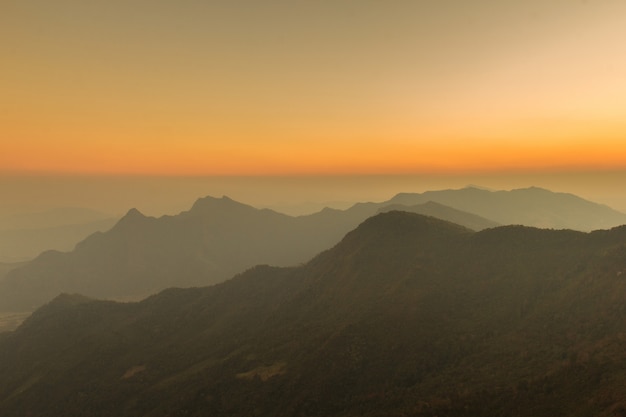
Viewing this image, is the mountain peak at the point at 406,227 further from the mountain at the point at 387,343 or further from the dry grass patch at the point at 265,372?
the dry grass patch at the point at 265,372

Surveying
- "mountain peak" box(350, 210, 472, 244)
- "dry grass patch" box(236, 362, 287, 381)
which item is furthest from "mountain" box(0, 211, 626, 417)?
"mountain peak" box(350, 210, 472, 244)

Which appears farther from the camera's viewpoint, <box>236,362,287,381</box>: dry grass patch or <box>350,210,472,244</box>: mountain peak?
<box>350,210,472,244</box>: mountain peak

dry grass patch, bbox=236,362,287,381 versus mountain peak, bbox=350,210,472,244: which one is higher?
mountain peak, bbox=350,210,472,244

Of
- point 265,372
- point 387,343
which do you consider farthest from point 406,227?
point 265,372

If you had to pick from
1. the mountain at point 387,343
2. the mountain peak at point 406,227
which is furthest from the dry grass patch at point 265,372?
the mountain peak at point 406,227

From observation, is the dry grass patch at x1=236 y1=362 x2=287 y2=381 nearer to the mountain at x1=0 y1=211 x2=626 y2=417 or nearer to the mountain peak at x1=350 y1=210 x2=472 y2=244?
the mountain at x1=0 y1=211 x2=626 y2=417

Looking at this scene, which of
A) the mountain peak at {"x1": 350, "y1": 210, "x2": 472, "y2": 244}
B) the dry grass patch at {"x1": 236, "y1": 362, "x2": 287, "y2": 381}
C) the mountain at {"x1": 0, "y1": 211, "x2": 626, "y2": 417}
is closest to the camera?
the mountain at {"x1": 0, "y1": 211, "x2": 626, "y2": 417}

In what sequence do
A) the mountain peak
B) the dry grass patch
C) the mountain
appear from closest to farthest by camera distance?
the mountain, the dry grass patch, the mountain peak

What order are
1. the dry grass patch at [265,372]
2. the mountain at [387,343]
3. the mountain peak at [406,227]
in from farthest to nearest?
the mountain peak at [406,227] < the dry grass patch at [265,372] < the mountain at [387,343]

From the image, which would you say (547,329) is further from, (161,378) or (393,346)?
(161,378)

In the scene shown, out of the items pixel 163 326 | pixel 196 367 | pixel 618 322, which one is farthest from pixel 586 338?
pixel 163 326
